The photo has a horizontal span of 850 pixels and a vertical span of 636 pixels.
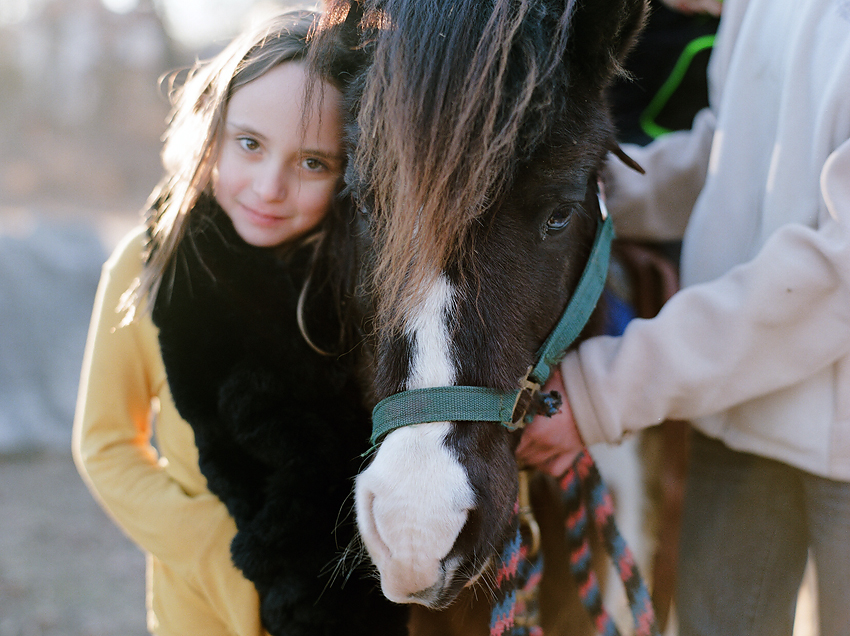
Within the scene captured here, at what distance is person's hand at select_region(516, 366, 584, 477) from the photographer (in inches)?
45.6

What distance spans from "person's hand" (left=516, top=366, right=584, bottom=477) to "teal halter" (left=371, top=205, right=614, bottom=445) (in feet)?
0.20

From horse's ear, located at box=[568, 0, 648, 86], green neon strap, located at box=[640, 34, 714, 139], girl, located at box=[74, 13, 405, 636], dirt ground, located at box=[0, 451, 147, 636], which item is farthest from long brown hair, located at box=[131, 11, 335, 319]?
dirt ground, located at box=[0, 451, 147, 636]

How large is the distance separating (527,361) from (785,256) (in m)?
0.49

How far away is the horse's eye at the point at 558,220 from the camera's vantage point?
43.8 inches

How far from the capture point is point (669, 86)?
1887 millimetres

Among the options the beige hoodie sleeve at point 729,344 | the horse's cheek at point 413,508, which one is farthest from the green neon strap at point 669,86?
the horse's cheek at point 413,508

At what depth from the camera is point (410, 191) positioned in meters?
0.98

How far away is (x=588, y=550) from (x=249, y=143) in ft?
3.60

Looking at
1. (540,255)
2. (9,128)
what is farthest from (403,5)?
(9,128)

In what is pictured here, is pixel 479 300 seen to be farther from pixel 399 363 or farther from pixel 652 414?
pixel 652 414

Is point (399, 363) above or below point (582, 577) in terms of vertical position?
above

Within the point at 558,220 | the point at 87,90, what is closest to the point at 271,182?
the point at 558,220

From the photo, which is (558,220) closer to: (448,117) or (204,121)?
(448,117)

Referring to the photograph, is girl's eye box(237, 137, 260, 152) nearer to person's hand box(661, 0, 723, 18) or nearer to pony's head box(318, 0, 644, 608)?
pony's head box(318, 0, 644, 608)
